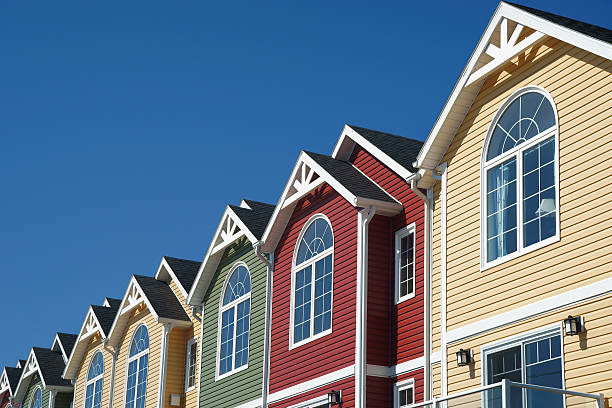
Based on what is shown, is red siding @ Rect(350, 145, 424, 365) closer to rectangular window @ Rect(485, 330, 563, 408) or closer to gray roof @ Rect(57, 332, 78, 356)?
rectangular window @ Rect(485, 330, 563, 408)

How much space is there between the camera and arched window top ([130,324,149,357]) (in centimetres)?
3162

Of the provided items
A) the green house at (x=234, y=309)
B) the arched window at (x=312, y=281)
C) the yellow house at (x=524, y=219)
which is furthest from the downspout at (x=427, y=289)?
the green house at (x=234, y=309)

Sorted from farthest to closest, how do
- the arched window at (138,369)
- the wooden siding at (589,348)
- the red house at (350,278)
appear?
the arched window at (138,369) → the red house at (350,278) → the wooden siding at (589,348)

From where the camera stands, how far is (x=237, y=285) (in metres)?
26.9

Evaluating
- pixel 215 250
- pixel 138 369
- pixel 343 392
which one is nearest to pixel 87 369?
pixel 138 369

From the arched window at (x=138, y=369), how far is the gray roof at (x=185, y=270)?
6.75 feet

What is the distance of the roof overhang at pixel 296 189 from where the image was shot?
2223cm

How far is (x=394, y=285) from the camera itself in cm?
2052

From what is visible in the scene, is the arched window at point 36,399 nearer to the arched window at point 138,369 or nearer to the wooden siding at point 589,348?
the arched window at point 138,369

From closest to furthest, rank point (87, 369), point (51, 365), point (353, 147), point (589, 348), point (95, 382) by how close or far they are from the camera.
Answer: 1. point (589, 348)
2. point (353, 147)
3. point (95, 382)
4. point (87, 369)
5. point (51, 365)

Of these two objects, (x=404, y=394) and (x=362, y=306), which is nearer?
(x=404, y=394)

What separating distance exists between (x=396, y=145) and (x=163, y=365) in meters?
11.6

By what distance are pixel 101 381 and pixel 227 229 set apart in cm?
1064

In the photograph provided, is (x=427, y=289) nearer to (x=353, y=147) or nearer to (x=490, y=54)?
(x=490, y=54)
